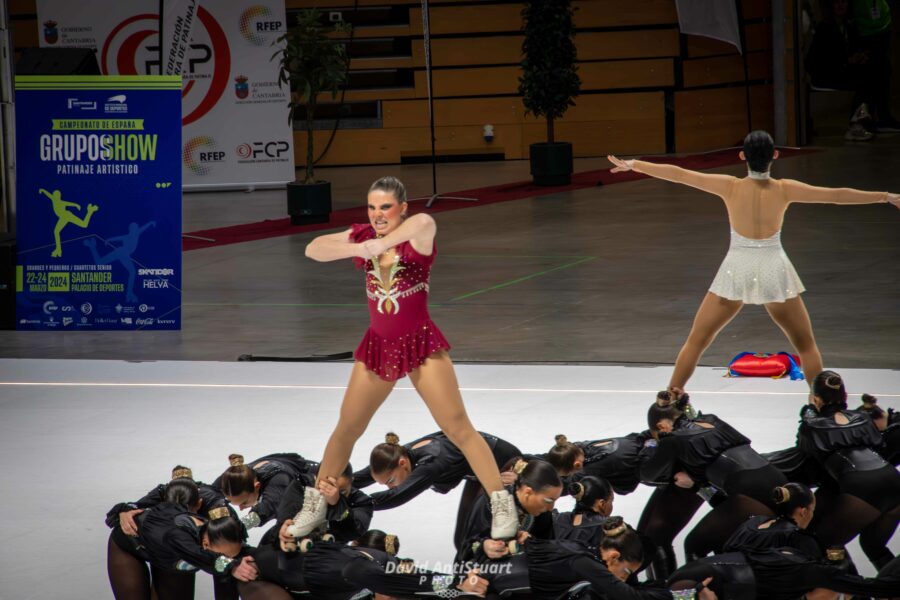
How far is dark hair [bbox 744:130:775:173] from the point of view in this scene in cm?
648

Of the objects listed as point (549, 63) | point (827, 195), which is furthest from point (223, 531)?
point (549, 63)

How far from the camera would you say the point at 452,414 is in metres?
4.62

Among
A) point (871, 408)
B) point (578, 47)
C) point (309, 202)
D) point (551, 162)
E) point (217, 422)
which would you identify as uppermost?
point (578, 47)

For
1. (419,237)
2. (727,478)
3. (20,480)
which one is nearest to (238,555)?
(419,237)

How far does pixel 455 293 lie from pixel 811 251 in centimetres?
368

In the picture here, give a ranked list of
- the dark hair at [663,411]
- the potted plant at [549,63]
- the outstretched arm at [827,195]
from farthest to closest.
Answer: the potted plant at [549,63]
the outstretched arm at [827,195]
the dark hair at [663,411]

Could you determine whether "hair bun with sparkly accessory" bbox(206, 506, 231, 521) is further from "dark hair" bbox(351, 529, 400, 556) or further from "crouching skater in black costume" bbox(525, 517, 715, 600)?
"crouching skater in black costume" bbox(525, 517, 715, 600)

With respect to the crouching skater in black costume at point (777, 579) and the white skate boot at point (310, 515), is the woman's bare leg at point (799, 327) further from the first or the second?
the white skate boot at point (310, 515)

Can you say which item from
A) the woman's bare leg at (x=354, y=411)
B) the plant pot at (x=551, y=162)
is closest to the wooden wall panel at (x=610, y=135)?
the plant pot at (x=551, y=162)

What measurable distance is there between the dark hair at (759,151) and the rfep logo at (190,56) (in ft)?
41.2

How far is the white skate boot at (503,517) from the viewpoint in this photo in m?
4.50

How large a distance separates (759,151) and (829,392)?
170 centimetres

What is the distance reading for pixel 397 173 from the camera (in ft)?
66.9

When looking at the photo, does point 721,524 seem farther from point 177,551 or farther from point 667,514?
point 177,551
